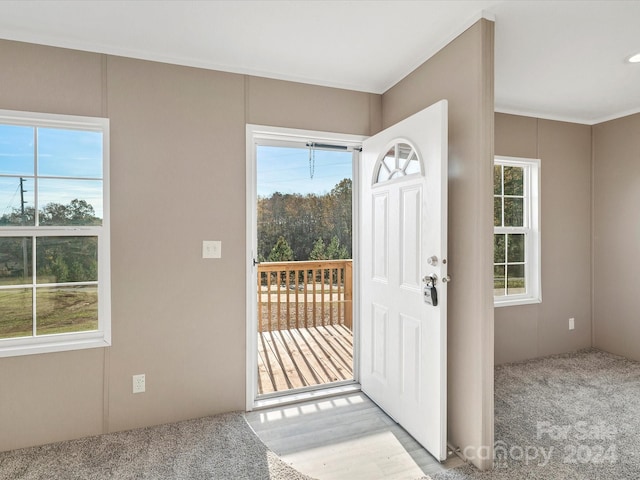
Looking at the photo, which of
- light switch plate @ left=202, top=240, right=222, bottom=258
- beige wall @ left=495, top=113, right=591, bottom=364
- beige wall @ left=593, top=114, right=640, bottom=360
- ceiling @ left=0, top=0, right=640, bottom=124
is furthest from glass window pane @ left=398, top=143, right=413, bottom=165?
beige wall @ left=593, top=114, right=640, bottom=360

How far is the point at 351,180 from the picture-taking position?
294 cm

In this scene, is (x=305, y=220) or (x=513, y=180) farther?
(x=513, y=180)

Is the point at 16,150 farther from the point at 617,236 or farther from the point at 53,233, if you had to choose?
the point at 617,236

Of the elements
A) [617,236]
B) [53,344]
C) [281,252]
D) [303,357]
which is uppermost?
[617,236]

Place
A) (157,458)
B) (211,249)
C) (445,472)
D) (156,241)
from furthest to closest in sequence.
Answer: (211,249)
(156,241)
(157,458)
(445,472)

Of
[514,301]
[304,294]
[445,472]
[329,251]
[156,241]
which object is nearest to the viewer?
[445,472]

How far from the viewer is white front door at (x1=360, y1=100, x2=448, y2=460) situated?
193 centimetres

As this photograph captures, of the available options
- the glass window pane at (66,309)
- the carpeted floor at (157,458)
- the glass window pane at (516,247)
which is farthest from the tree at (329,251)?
the glass window pane at (516,247)

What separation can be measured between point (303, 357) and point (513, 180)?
2.73 meters

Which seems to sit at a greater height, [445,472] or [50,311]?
[50,311]

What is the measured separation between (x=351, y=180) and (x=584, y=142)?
2701mm

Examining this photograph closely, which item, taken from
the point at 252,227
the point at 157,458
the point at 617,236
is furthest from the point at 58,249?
the point at 617,236

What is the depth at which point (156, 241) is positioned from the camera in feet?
7.54

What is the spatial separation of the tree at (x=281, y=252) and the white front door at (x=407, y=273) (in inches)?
24.0
